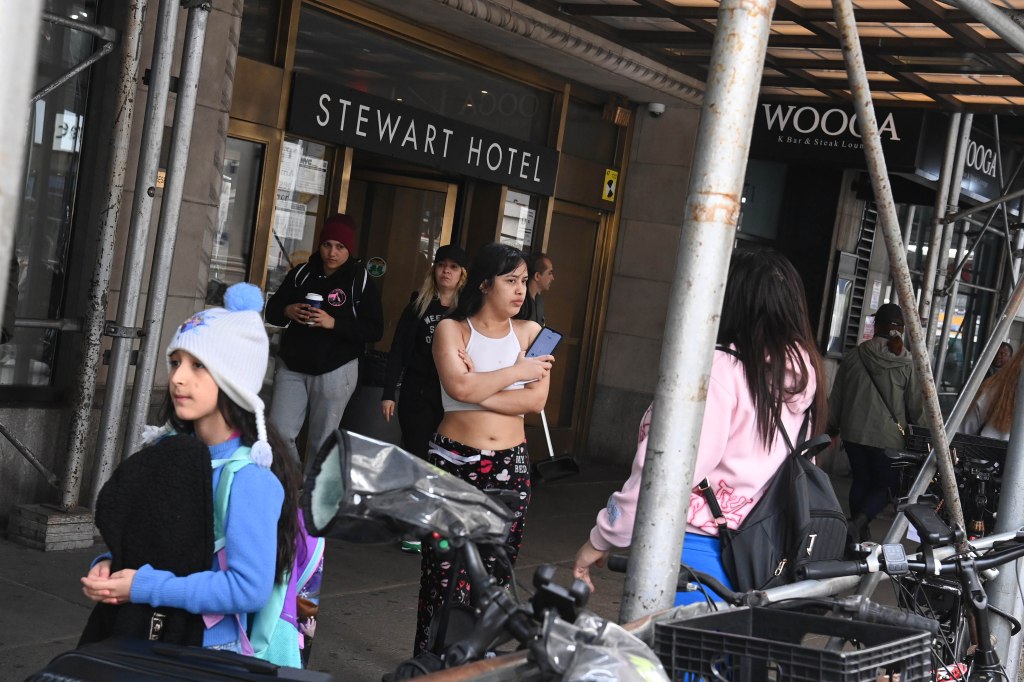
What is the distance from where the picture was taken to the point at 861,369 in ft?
28.3

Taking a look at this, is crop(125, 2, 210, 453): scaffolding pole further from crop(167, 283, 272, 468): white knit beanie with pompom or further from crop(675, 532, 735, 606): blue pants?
crop(675, 532, 735, 606): blue pants

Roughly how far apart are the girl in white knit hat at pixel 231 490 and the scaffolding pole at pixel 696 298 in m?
0.76

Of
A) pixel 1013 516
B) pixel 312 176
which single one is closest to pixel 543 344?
pixel 1013 516

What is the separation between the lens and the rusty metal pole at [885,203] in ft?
9.44

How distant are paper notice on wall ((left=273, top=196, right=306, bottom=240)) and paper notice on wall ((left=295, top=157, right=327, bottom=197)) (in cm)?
12

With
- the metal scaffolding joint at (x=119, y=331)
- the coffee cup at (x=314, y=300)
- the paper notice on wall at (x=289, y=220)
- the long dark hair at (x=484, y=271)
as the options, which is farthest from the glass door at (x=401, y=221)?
the long dark hair at (x=484, y=271)

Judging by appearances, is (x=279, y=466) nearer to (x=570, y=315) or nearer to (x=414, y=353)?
(x=414, y=353)

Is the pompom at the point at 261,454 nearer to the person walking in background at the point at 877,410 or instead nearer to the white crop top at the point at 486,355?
the white crop top at the point at 486,355

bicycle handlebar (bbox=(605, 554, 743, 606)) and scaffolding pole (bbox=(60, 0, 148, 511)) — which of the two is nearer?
bicycle handlebar (bbox=(605, 554, 743, 606))

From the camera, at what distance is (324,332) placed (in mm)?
6809

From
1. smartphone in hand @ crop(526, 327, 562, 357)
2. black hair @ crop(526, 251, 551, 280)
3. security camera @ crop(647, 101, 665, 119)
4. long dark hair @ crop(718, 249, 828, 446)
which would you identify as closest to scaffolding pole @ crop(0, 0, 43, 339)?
long dark hair @ crop(718, 249, 828, 446)

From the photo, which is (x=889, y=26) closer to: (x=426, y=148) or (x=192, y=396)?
(x=426, y=148)

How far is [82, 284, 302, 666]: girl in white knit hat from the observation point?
2410 millimetres

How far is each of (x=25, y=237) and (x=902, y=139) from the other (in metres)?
7.06
